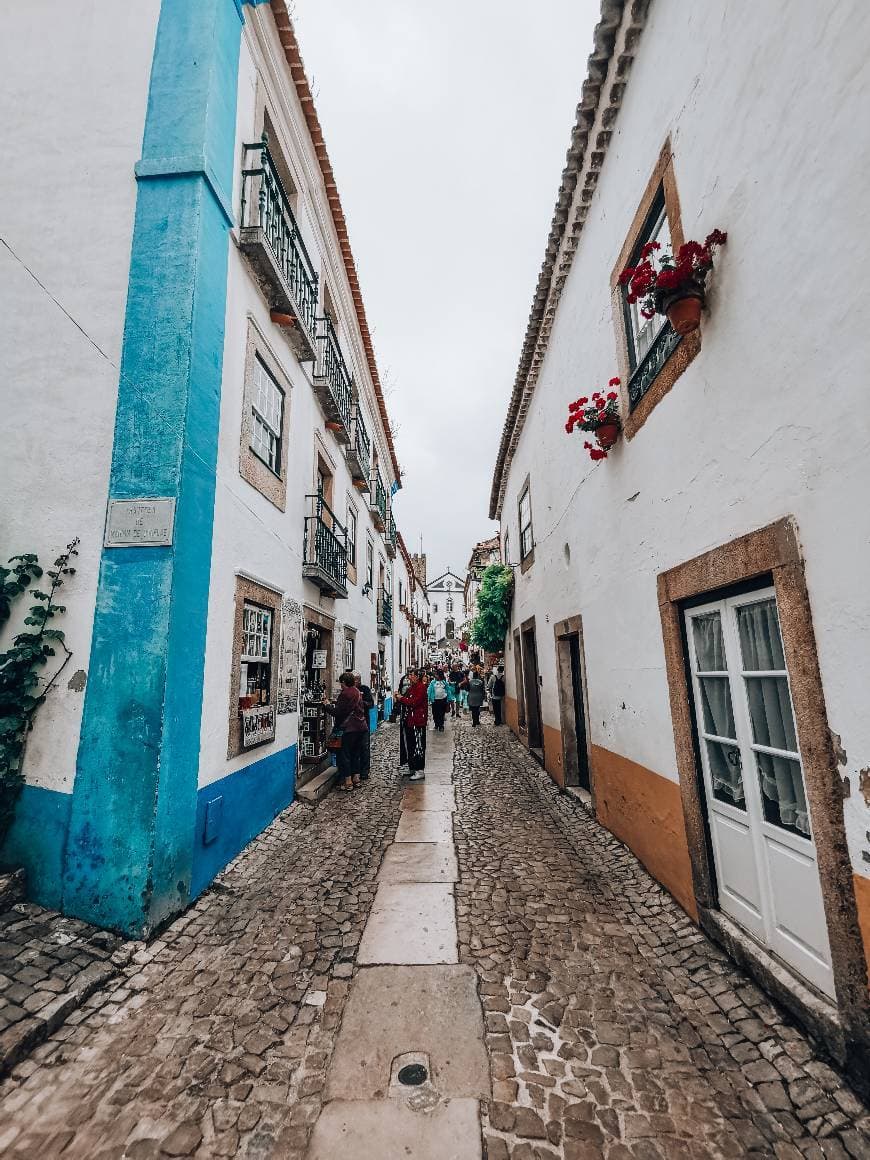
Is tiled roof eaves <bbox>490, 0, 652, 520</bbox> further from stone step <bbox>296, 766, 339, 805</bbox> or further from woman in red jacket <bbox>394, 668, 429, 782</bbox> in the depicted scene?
stone step <bbox>296, 766, 339, 805</bbox>

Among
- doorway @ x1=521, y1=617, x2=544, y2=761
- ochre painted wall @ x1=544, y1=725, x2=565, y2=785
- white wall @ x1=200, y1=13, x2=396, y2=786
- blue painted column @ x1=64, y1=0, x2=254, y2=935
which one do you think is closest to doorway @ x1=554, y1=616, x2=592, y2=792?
ochre painted wall @ x1=544, y1=725, x2=565, y2=785

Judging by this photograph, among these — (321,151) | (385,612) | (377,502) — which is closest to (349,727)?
(377,502)

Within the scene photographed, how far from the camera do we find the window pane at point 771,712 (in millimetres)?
2771

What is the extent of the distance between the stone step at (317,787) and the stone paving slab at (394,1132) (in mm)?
4604

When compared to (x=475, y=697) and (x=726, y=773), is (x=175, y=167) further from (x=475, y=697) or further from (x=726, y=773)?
(x=475, y=697)

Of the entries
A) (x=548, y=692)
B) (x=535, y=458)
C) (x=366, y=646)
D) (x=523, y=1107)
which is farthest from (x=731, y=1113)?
(x=366, y=646)

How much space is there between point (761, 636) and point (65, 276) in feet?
20.2

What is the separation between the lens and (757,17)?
2.77m

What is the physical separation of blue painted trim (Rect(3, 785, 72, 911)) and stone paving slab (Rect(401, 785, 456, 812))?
383cm

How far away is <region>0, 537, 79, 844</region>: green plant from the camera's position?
3738 mm

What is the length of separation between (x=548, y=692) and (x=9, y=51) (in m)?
9.93

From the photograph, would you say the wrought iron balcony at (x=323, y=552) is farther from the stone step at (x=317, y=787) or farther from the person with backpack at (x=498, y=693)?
the person with backpack at (x=498, y=693)

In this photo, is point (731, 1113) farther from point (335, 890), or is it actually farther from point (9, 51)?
point (9, 51)

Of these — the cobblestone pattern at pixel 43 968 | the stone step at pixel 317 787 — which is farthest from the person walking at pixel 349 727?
the cobblestone pattern at pixel 43 968
